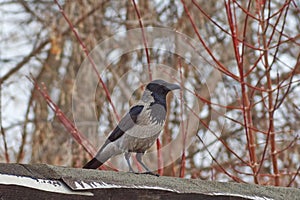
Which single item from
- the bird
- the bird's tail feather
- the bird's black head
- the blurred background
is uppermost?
the blurred background

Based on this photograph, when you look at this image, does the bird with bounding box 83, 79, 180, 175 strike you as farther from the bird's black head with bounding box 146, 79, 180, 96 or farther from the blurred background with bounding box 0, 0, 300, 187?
the blurred background with bounding box 0, 0, 300, 187

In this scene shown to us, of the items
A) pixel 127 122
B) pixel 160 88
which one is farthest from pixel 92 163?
pixel 160 88

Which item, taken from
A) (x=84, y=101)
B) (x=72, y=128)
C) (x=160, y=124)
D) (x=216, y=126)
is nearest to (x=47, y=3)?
(x=84, y=101)

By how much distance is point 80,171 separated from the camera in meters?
2.06

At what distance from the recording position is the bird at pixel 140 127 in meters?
2.27

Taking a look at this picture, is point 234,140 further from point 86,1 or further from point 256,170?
point 256,170

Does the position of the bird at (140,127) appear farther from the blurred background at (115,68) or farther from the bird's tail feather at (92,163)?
the blurred background at (115,68)

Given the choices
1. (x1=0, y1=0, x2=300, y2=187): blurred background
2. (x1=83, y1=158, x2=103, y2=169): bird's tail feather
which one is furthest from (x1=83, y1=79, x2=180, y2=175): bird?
(x1=0, y1=0, x2=300, y2=187): blurred background

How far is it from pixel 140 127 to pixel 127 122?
0.05 meters

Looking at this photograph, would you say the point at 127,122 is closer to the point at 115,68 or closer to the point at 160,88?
the point at 160,88

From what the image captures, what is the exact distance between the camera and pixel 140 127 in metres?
2.29

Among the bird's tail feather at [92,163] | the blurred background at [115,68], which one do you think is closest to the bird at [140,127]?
the bird's tail feather at [92,163]

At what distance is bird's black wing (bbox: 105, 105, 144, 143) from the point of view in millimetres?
2281

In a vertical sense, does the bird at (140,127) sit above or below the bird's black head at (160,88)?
below
